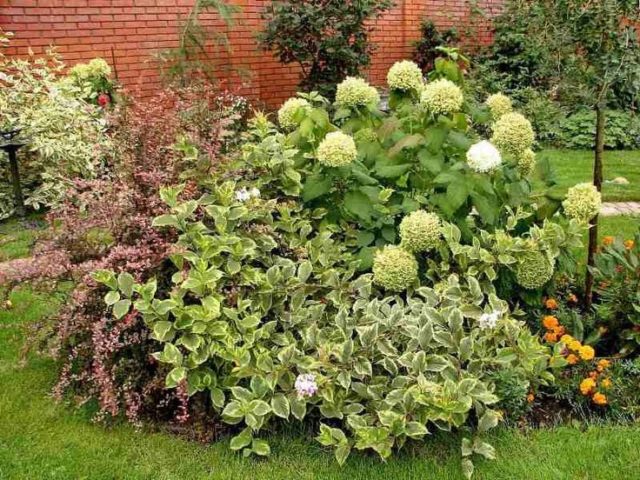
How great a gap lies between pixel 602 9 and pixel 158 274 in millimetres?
2434

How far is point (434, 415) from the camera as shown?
2.37 metres

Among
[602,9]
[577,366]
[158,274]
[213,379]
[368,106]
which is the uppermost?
[602,9]

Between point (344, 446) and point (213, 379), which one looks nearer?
point (344, 446)

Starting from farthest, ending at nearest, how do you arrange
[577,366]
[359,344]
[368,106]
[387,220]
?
[368,106] → [387,220] → [577,366] → [359,344]

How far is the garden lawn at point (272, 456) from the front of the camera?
2.38 metres

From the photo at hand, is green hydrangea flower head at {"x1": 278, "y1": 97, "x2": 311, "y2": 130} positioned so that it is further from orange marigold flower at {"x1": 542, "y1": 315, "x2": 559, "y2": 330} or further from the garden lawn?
the garden lawn

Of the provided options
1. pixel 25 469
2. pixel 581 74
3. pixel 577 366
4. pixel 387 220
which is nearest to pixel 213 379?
pixel 25 469

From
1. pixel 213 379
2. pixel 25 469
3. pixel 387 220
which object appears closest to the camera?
pixel 25 469

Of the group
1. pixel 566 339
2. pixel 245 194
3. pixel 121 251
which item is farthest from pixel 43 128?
pixel 566 339

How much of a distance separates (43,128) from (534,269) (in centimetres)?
436

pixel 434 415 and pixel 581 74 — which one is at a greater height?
pixel 581 74

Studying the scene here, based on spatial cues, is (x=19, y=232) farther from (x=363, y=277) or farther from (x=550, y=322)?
(x=550, y=322)

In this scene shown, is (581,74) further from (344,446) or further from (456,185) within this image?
(344,446)

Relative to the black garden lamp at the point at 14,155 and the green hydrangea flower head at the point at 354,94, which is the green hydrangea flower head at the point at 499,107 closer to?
the green hydrangea flower head at the point at 354,94
